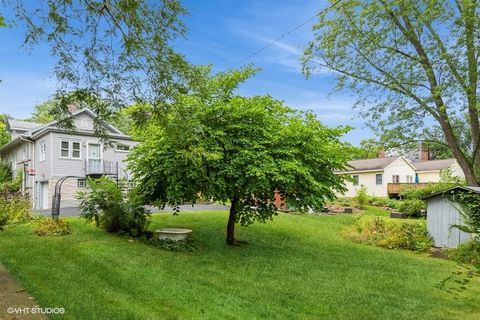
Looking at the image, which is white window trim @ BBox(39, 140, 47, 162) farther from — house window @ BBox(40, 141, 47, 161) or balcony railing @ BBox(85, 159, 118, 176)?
balcony railing @ BBox(85, 159, 118, 176)

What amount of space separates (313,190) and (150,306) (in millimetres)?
6245

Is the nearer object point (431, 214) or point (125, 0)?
point (125, 0)

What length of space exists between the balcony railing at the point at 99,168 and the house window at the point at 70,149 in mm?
842

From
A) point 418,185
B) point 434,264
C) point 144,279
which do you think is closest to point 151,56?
point 144,279

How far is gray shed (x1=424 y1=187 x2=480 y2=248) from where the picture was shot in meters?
12.7

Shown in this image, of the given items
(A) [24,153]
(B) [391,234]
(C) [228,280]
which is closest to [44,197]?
(A) [24,153]

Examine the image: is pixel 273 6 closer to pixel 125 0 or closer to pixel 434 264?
pixel 125 0

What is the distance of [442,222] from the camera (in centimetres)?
1327

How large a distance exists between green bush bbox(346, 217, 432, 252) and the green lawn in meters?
1.00

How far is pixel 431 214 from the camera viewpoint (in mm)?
13789

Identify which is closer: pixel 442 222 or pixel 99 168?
pixel 442 222

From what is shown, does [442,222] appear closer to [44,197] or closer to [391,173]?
[391,173]

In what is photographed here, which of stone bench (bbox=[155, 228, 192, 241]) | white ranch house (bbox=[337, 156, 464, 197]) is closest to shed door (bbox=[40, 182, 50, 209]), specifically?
stone bench (bbox=[155, 228, 192, 241])

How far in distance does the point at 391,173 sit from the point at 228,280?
3071 cm
